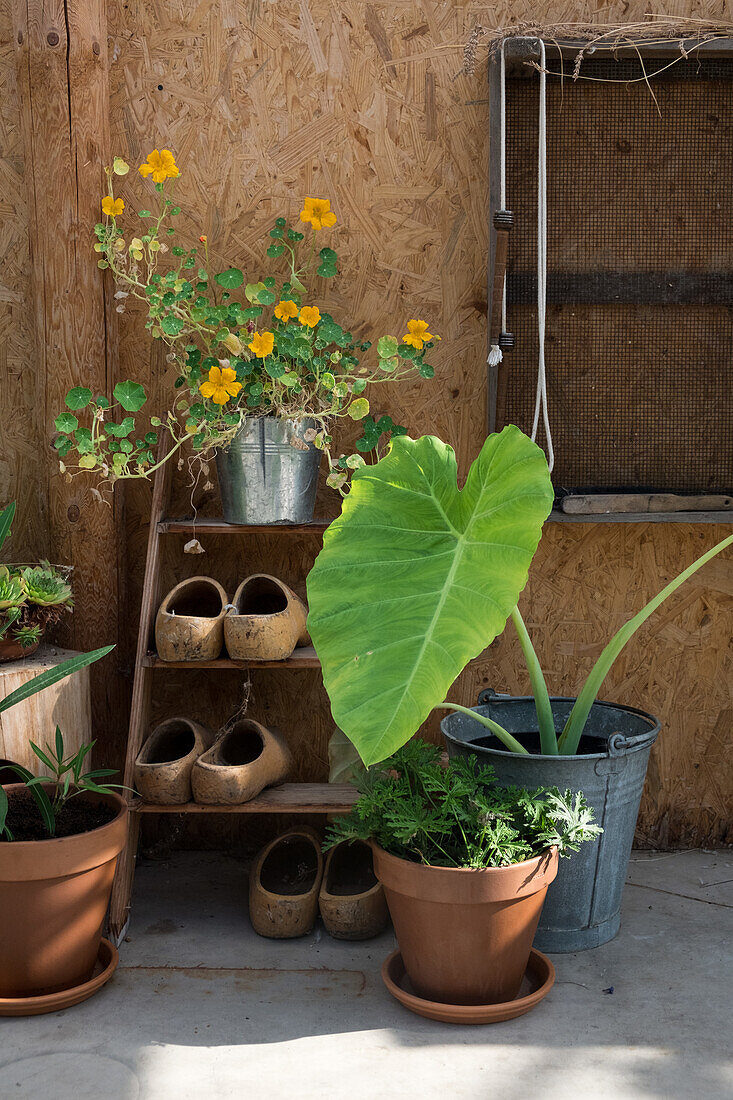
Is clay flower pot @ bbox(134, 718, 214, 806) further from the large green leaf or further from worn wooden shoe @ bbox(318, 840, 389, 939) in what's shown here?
the large green leaf

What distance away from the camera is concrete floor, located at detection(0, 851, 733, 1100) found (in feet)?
5.19

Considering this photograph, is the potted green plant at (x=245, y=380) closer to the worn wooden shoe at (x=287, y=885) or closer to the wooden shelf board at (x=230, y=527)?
the wooden shelf board at (x=230, y=527)

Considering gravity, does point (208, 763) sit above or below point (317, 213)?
below

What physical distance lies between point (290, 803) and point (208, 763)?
0.19 meters

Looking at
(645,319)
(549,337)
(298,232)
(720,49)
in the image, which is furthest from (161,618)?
(720,49)

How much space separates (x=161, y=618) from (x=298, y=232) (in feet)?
3.10

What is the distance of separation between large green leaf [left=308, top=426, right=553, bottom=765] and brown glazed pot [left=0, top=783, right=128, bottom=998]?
59 centimetres

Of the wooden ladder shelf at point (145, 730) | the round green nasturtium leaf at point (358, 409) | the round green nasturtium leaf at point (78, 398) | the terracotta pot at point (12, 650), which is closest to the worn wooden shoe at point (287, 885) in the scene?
the wooden ladder shelf at point (145, 730)

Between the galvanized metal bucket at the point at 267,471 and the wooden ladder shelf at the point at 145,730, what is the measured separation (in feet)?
0.11

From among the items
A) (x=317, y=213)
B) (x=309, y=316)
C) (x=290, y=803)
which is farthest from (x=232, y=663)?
(x=317, y=213)

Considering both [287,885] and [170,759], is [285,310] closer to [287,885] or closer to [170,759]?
[170,759]

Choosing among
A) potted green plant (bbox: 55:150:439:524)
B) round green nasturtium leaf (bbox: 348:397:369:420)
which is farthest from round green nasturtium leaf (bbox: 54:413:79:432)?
round green nasturtium leaf (bbox: 348:397:369:420)

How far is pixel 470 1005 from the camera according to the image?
5.73 ft

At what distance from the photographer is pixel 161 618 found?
2.08 metres
